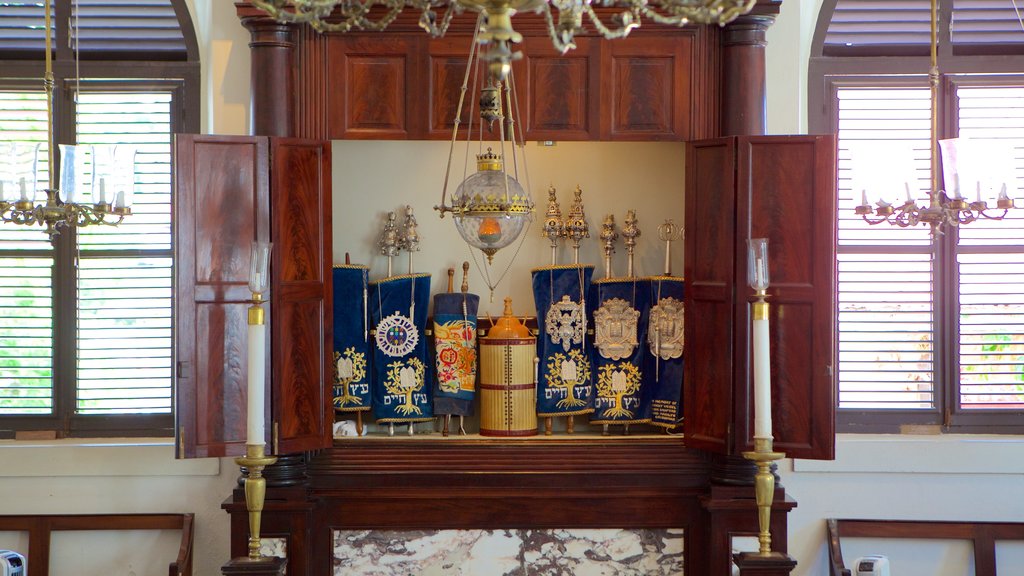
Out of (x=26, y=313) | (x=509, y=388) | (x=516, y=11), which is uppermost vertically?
(x=516, y=11)

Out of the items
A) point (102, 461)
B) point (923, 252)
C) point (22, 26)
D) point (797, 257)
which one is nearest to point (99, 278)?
point (102, 461)

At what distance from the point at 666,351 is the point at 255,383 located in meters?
2.36

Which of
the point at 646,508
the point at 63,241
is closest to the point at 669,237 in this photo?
the point at 646,508

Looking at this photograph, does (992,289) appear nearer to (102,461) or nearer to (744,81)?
(744,81)

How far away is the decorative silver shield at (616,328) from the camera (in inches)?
241

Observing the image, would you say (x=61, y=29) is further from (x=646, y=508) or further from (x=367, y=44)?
(x=646, y=508)

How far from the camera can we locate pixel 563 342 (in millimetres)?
6176

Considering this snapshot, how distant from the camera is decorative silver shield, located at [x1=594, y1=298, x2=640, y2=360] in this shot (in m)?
6.13

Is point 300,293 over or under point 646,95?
under

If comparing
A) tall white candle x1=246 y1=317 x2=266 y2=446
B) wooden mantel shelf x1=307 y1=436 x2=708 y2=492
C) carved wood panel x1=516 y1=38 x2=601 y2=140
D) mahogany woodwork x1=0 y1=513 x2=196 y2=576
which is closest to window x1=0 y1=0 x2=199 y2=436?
mahogany woodwork x1=0 y1=513 x2=196 y2=576

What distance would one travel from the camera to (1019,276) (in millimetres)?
6203

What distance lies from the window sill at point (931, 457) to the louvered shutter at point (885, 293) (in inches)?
12.1

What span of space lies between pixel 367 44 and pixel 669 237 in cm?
196

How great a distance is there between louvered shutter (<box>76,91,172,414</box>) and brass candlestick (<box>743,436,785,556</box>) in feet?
10.9
